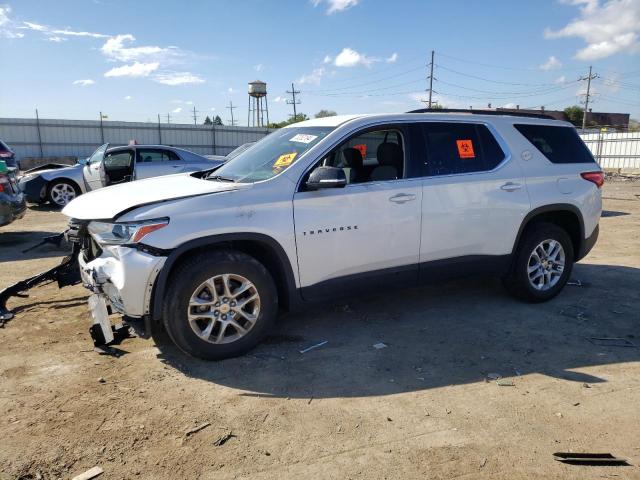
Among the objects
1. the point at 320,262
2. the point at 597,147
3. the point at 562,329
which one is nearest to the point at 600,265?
the point at 562,329

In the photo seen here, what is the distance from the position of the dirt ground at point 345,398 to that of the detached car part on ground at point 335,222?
388 millimetres

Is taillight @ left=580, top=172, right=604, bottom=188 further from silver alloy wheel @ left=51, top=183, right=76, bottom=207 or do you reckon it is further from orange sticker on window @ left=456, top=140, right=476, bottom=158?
silver alloy wheel @ left=51, top=183, right=76, bottom=207

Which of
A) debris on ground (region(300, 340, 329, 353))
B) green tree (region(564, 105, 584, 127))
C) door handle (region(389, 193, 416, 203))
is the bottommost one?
debris on ground (region(300, 340, 329, 353))

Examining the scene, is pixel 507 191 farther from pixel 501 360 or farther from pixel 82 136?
pixel 82 136

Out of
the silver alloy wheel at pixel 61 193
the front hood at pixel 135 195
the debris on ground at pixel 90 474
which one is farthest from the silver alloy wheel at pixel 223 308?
the silver alloy wheel at pixel 61 193

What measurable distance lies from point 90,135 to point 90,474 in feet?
92.0

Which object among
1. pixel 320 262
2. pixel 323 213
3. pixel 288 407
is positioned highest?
pixel 323 213

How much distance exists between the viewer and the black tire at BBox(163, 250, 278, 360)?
11.9ft

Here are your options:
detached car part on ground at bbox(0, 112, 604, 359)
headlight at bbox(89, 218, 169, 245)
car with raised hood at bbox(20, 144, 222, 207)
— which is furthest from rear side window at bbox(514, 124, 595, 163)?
car with raised hood at bbox(20, 144, 222, 207)

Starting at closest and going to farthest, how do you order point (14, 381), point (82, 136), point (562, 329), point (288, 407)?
point (288, 407), point (14, 381), point (562, 329), point (82, 136)

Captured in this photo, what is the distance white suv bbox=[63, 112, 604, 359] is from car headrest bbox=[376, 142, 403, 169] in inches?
0.7

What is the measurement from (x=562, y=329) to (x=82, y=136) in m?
27.8

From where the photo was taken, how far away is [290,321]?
4.73 metres

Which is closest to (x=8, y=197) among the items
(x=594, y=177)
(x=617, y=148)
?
(x=594, y=177)
